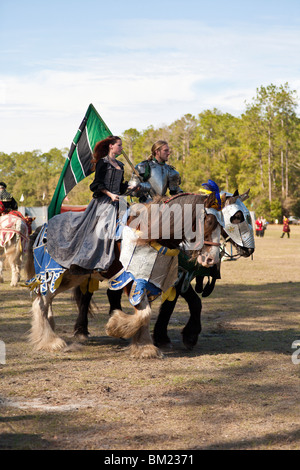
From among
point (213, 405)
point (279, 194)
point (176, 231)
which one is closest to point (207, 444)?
point (213, 405)

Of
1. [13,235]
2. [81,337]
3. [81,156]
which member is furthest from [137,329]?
[13,235]

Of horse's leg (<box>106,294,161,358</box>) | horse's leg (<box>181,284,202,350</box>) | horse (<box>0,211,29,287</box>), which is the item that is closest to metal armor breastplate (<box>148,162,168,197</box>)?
horse's leg (<box>181,284,202,350</box>)

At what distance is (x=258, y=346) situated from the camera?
832cm

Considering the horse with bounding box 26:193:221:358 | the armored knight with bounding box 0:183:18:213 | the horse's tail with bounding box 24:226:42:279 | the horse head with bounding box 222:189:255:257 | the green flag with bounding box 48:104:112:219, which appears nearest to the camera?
the horse with bounding box 26:193:221:358

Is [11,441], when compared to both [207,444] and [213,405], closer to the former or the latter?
[207,444]

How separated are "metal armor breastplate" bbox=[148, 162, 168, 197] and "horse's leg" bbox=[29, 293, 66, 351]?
76.0 inches

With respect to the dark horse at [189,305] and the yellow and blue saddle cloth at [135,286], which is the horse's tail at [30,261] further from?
the yellow and blue saddle cloth at [135,286]

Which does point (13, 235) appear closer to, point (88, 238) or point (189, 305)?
point (88, 238)

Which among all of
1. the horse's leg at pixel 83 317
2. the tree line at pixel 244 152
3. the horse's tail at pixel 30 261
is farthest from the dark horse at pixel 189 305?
the tree line at pixel 244 152

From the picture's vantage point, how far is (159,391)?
19.9 feet

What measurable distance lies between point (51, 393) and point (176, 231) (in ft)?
7.55

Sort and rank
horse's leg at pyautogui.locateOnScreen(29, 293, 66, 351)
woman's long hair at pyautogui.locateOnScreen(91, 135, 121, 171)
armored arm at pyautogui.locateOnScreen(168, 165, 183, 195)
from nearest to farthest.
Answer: woman's long hair at pyautogui.locateOnScreen(91, 135, 121, 171) → horse's leg at pyautogui.locateOnScreen(29, 293, 66, 351) → armored arm at pyautogui.locateOnScreen(168, 165, 183, 195)

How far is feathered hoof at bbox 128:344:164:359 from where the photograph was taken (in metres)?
7.46

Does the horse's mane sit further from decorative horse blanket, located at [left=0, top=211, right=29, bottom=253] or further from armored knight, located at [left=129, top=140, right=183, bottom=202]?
decorative horse blanket, located at [left=0, top=211, right=29, bottom=253]
